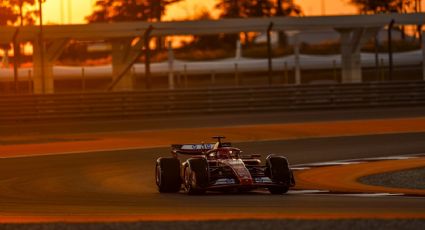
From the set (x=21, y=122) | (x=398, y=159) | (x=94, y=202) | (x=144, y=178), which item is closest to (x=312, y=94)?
(x=21, y=122)

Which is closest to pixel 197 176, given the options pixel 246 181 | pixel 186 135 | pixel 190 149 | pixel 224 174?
pixel 224 174

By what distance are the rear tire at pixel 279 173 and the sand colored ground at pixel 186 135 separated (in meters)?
9.80

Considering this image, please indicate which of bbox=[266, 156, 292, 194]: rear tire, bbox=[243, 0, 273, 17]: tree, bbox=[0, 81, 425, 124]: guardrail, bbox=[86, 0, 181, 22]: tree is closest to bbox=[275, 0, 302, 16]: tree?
bbox=[243, 0, 273, 17]: tree

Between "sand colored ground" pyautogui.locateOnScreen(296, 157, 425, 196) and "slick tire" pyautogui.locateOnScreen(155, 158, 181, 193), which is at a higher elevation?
"slick tire" pyautogui.locateOnScreen(155, 158, 181, 193)

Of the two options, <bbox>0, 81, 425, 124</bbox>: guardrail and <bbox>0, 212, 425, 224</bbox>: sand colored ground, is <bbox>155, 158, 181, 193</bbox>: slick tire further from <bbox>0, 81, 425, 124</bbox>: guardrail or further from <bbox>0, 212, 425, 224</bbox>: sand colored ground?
<bbox>0, 81, 425, 124</bbox>: guardrail

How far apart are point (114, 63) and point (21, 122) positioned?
4.36m

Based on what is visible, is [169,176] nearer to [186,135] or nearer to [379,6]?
[186,135]

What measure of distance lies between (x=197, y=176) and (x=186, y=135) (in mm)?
13417

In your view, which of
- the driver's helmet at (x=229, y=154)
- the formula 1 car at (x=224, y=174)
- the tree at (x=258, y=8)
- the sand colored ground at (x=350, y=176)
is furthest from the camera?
the tree at (x=258, y=8)

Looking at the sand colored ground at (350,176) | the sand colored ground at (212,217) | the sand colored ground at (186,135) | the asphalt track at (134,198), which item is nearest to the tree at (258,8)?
the sand colored ground at (186,135)

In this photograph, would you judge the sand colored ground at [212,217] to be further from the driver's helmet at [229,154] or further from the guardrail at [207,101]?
the guardrail at [207,101]

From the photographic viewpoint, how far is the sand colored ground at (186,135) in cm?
2508

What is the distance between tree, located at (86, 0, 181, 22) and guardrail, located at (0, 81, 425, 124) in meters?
28.5

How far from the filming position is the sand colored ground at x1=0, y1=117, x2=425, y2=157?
25080mm
